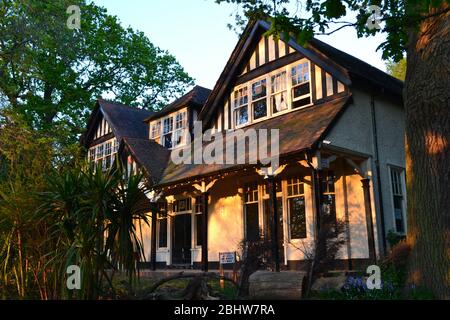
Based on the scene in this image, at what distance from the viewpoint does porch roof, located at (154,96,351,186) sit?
12.1m

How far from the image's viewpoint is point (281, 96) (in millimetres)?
15844

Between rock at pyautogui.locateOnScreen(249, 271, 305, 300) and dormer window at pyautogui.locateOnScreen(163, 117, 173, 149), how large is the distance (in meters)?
14.1

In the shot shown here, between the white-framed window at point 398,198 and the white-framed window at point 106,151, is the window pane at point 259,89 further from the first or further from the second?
the white-framed window at point 106,151

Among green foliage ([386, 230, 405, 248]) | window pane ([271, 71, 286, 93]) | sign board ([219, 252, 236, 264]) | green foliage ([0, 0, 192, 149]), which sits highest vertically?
green foliage ([0, 0, 192, 149])

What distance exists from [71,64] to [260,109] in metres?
22.4

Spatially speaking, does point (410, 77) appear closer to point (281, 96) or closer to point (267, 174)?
point (267, 174)

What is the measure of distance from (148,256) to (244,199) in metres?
6.94

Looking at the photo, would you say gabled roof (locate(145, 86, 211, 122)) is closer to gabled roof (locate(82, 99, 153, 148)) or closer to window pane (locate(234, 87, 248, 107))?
gabled roof (locate(82, 99, 153, 148))

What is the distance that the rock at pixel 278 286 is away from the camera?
7.70m

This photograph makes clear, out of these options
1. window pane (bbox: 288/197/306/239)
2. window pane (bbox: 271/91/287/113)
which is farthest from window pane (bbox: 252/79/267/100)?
window pane (bbox: 288/197/306/239)

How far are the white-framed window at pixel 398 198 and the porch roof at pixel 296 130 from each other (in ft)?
10.0

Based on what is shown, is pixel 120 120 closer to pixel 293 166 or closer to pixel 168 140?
pixel 168 140

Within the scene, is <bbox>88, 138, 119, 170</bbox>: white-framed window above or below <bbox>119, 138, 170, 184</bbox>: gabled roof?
above

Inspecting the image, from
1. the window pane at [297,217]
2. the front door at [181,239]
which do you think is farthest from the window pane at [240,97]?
the front door at [181,239]
